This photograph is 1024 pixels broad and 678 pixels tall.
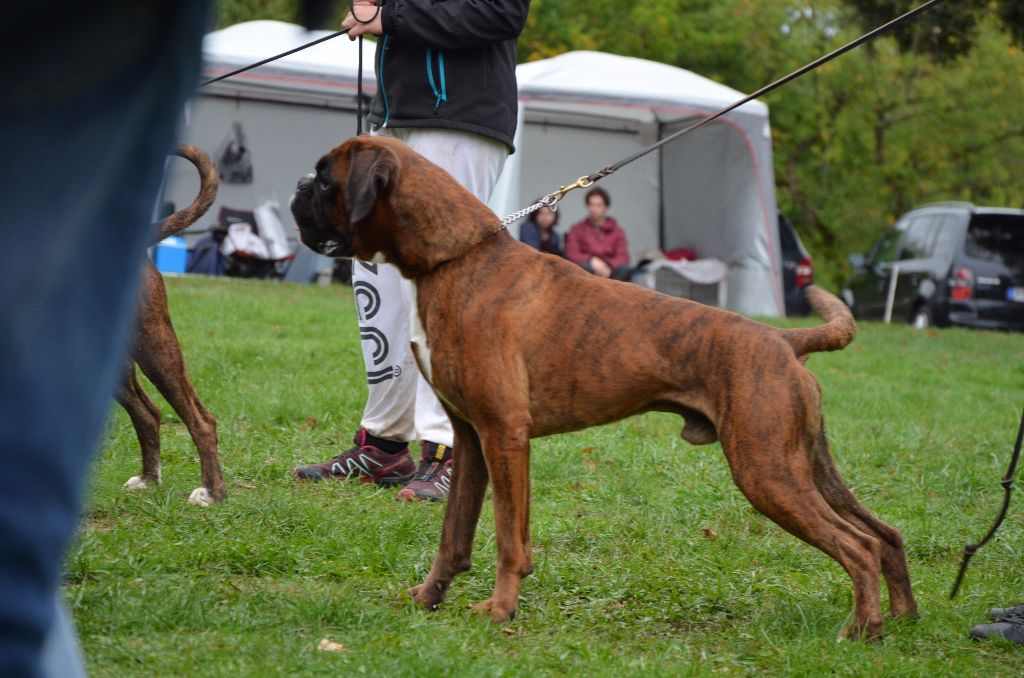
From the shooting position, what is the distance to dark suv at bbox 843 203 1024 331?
1756cm

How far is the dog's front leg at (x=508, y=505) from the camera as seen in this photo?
3.48 m

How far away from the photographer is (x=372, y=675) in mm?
2910

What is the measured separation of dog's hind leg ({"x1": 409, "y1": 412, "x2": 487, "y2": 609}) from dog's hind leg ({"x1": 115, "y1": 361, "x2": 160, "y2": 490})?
1.70 m

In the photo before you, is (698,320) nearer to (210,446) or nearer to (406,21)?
(406,21)

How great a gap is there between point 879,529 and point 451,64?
241 centimetres

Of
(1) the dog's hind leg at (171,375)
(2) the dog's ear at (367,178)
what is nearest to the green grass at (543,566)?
(1) the dog's hind leg at (171,375)

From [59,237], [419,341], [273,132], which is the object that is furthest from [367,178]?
[273,132]

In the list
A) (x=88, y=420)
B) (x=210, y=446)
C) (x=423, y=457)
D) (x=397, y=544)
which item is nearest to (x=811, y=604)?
(x=397, y=544)

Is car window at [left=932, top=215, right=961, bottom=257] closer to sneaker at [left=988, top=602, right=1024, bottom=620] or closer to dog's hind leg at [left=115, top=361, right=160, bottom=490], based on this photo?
sneaker at [left=988, top=602, right=1024, bottom=620]

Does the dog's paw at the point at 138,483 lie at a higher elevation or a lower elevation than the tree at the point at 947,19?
lower

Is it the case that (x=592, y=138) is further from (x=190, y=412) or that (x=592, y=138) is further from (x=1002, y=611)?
(x=1002, y=611)

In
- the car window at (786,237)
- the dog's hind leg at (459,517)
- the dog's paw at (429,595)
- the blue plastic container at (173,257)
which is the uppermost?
the car window at (786,237)

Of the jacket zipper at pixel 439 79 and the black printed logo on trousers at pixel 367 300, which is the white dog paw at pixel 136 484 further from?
the jacket zipper at pixel 439 79

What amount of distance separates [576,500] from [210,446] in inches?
64.5
